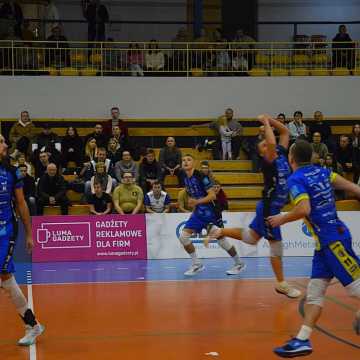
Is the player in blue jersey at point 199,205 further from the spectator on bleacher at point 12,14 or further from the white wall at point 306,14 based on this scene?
the white wall at point 306,14

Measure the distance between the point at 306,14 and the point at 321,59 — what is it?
165 inches

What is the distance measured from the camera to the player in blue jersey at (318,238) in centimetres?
641

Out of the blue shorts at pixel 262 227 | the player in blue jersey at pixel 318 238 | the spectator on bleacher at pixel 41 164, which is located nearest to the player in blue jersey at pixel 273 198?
the blue shorts at pixel 262 227

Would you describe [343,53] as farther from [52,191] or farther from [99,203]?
[52,191]

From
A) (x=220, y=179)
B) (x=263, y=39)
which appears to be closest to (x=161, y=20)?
(x=263, y=39)

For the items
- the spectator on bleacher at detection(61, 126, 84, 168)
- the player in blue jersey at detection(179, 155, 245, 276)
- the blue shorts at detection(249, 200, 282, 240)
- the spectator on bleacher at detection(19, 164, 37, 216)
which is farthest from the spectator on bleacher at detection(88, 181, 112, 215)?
the blue shorts at detection(249, 200, 282, 240)

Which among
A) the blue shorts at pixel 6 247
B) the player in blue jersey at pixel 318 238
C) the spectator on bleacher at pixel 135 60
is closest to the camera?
the player in blue jersey at pixel 318 238

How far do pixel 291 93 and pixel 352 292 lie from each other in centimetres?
1549

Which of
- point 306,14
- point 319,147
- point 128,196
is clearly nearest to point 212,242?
point 128,196

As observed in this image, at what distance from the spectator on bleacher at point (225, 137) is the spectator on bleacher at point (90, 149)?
3.63 metres

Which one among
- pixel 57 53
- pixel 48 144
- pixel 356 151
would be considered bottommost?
pixel 356 151

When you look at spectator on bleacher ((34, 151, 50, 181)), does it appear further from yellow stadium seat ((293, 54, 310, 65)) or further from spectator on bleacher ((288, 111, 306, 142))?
yellow stadium seat ((293, 54, 310, 65))

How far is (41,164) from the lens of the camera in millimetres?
17219

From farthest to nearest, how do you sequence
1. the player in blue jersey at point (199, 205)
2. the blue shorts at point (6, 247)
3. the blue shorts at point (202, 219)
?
the blue shorts at point (202, 219) → the player in blue jersey at point (199, 205) → the blue shorts at point (6, 247)
